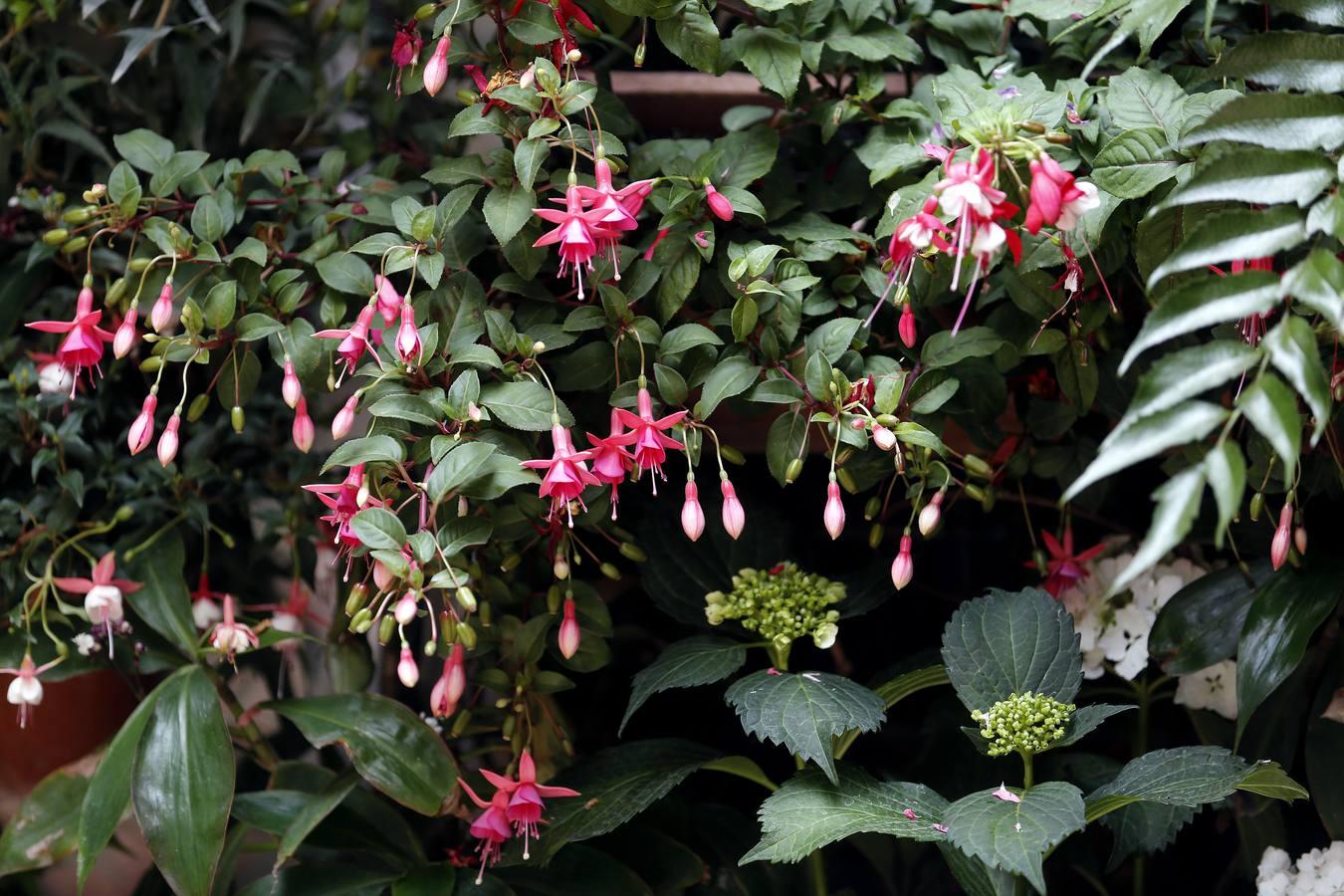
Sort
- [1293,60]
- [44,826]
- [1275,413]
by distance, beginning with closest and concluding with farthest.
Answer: [1275,413] → [1293,60] → [44,826]

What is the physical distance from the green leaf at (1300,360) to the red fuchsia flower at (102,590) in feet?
2.91

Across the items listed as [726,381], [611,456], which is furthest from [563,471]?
[726,381]

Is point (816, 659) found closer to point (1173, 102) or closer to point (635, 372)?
point (635, 372)

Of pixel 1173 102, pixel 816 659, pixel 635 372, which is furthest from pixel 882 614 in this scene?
pixel 1173 102

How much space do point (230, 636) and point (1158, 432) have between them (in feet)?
2.49

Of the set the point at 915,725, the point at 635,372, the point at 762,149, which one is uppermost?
the point at 762,149

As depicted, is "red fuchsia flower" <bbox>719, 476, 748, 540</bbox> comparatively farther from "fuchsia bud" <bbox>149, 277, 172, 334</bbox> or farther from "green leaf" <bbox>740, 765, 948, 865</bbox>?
"fuchsia bud" <bbox>149, 277, 172, 334</bbox>

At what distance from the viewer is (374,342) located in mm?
861

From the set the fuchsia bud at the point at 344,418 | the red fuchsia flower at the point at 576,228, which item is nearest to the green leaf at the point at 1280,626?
the red fuchsia flower at the point at 576,228

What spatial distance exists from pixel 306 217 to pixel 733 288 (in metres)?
0.39

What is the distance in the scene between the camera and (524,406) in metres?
0.78

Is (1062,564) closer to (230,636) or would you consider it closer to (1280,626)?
(1280,626)

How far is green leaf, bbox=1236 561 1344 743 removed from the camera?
31.9 inches

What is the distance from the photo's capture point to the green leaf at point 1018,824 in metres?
0.69
